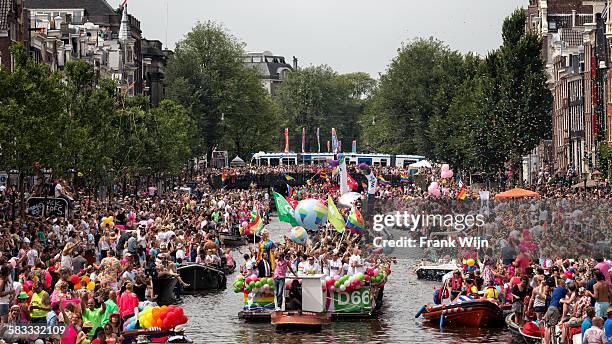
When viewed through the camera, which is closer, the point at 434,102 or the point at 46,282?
the point at 46,282

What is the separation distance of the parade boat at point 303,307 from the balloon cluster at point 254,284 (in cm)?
100

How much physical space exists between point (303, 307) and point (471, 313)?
201 inches

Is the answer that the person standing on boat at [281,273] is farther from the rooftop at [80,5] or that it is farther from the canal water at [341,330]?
the rooftop at [80,5]

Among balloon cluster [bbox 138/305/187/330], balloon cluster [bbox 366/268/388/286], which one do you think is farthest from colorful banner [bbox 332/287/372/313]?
balloon cluster [bbox 138/305/187/330]

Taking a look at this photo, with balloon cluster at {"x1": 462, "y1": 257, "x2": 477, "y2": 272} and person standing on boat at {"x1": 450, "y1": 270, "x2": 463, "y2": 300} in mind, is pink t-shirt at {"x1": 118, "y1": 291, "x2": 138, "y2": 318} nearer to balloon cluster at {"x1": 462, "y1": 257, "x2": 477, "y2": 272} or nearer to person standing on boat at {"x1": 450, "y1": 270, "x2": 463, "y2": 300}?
person standing on boat at {"x1": 450, "y1": 270, "x2": 463, "y2": 300}

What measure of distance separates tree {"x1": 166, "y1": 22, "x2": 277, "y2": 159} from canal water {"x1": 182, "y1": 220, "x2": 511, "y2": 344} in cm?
10262

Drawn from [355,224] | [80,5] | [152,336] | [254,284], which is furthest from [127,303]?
[80,5]

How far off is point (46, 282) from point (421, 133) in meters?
121

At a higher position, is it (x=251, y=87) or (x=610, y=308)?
(x=251, y=87)

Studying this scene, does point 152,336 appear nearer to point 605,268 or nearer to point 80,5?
point 605,268

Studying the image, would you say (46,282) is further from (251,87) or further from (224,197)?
(251,87)

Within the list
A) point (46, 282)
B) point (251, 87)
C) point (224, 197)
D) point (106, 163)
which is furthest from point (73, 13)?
point (46, 282)

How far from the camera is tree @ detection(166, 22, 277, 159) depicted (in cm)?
16188

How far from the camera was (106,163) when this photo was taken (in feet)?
273
